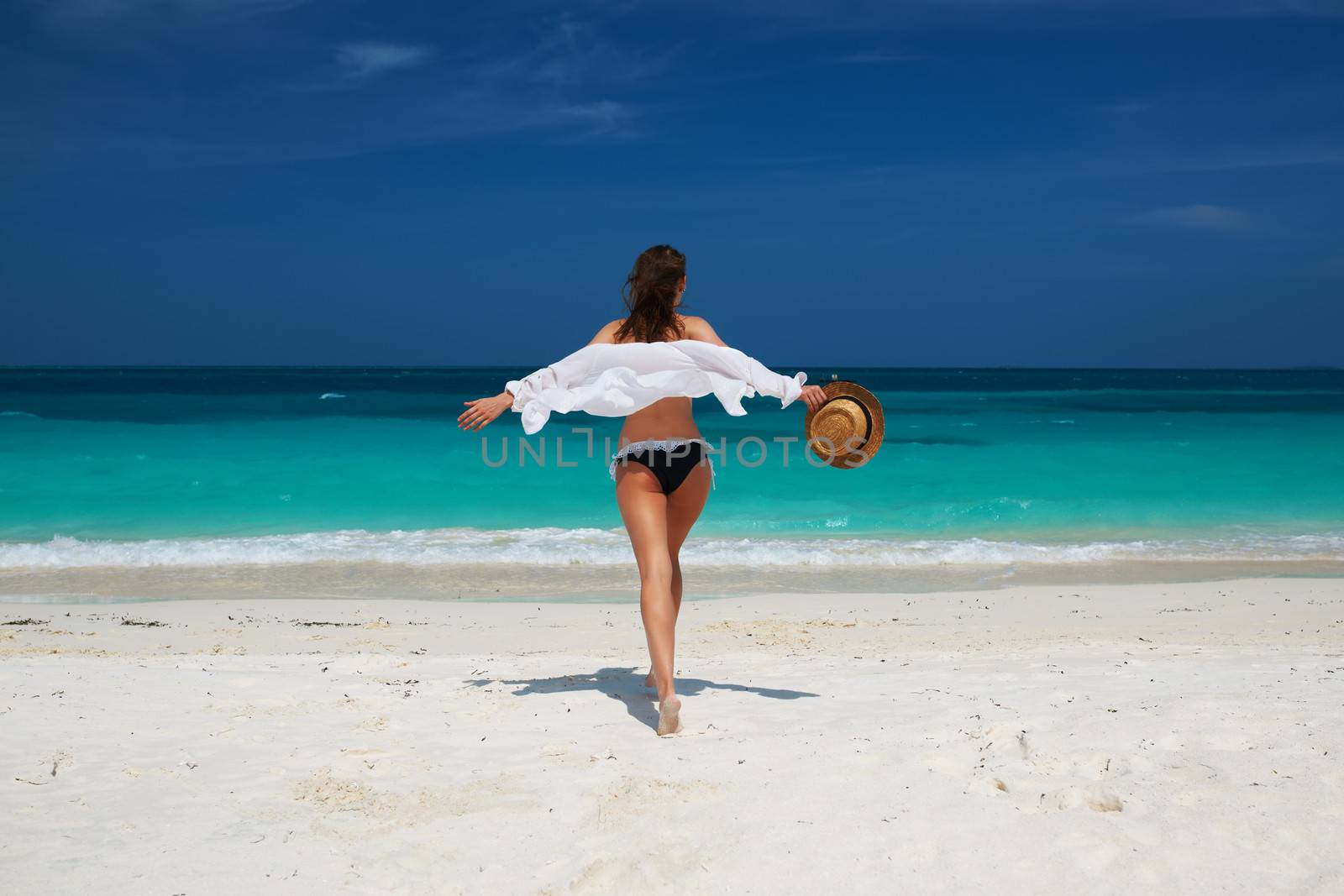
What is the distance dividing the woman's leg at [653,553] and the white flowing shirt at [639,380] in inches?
11.8

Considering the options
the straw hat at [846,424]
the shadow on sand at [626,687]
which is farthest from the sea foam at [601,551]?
the straw hat at [846,424]

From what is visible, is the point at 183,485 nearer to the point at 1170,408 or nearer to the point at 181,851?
the point at 181,851

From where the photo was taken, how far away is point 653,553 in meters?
4.09

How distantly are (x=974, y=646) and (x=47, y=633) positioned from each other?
237 inches

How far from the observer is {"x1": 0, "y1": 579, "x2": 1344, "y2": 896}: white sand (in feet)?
8.93

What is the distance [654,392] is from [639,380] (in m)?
0.08

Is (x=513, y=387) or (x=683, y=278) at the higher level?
(x=683, y=278)

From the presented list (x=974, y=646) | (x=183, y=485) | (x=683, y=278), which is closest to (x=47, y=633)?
(x=683, y=278)

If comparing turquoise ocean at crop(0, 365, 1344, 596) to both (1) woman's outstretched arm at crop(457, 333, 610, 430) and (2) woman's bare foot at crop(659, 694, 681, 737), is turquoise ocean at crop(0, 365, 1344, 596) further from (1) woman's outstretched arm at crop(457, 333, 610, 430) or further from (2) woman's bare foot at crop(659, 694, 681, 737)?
(2) woman's bare foot at crop(659, 694, 681, 737)

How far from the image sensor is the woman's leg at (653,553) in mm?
4023

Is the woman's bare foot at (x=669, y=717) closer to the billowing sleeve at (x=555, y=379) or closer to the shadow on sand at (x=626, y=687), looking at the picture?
the shadow on sand at (x=626, y=687)

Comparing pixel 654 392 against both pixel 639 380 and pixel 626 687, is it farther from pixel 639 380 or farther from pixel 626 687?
pixel 626 687

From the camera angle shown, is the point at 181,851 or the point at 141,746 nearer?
the point at 181,851

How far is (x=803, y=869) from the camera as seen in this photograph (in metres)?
2.73
